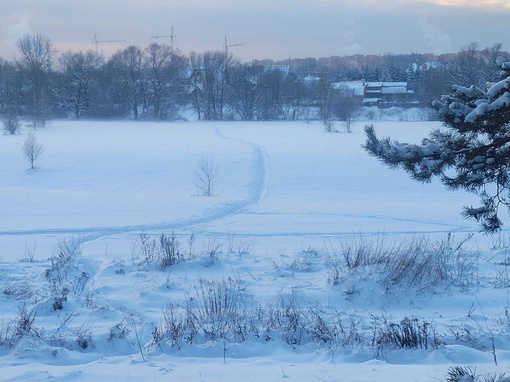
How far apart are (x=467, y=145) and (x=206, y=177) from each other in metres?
24.3

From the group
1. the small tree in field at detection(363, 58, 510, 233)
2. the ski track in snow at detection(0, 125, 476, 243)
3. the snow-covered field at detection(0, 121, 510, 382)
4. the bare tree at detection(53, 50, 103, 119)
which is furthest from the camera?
the bare tree at detection(53, 50, 103, 119)

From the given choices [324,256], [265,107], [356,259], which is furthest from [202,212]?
[265,107]

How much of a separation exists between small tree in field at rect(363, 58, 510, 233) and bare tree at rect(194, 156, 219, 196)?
19409 mm

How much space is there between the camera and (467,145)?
4.61 meters

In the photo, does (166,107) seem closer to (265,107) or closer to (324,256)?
(265,107)

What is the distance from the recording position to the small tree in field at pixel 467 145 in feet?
14.1

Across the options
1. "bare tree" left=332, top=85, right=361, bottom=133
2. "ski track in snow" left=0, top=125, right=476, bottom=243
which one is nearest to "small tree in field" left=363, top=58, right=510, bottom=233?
"ski track in snow" left=0, top=125, right=476, bottom=243

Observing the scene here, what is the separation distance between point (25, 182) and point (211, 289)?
24642 millimetres

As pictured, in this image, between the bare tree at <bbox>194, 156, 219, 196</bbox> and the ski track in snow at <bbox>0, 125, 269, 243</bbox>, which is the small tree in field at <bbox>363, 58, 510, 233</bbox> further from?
the bare tree at <bbox>194, 156, 219, 196</bbox>

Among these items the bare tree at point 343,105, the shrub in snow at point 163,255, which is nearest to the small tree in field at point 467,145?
the shrub in snow at point 163,255

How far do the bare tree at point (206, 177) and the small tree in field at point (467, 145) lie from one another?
63.7 ft

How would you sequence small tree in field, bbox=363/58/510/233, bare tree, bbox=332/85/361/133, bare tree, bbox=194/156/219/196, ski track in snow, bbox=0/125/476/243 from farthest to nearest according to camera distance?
bare tree, bbox=332/85/361/133 < bare tree, bbox=194/156/219/196 < ski track in snow, bbox=0/125/476/243 < small tree in field, bbox=363/58/510/233

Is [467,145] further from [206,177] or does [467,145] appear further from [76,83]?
[76,83]

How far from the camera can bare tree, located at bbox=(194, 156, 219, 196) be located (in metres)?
25.5
